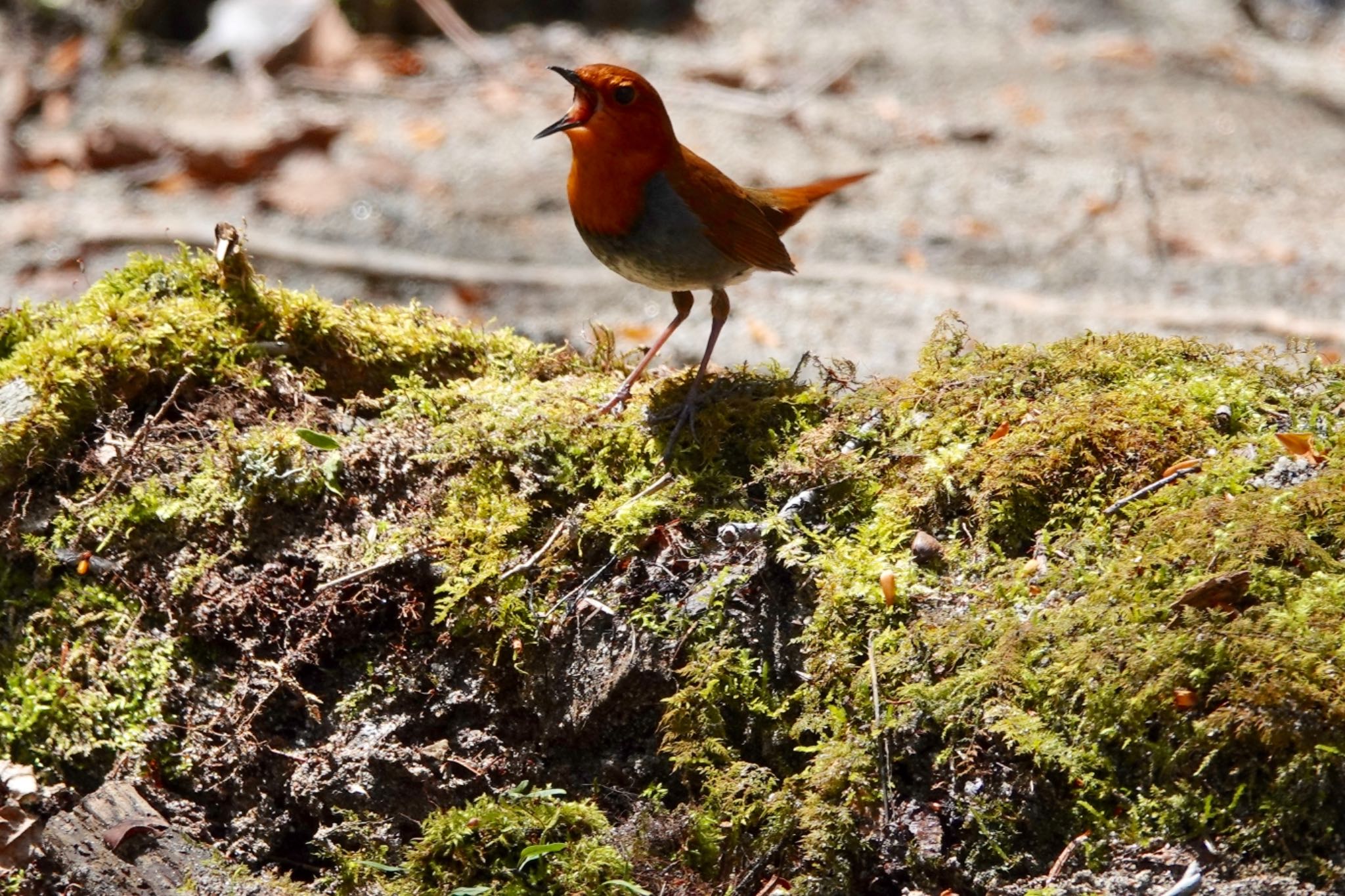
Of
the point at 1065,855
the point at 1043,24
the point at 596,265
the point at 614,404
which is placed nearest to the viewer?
the point at 1065,855

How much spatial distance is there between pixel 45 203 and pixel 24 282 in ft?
3.39

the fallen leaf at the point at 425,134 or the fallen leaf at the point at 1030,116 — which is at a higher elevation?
the fallen leaf at the point at 425,134

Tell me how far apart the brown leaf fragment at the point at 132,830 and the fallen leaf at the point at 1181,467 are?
2.26 meters

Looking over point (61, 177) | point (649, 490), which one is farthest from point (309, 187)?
point (649, 490)

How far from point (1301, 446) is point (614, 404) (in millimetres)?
1583

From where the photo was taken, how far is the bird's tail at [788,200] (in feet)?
12.3

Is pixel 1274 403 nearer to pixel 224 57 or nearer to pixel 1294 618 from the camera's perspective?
pixel 1294 618

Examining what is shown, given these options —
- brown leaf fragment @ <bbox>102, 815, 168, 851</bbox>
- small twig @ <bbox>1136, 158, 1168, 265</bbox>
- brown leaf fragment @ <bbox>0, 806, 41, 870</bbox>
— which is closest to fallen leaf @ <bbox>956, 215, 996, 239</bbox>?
small twig @ <bbox>1136, 158, 1168, 265</bbox>

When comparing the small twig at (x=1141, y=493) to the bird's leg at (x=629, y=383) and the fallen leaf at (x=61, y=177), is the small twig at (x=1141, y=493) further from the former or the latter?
the fallen leaf at (x=61, y=177)

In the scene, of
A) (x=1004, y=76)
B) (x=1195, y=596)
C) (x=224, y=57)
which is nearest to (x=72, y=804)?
(x=1195, y=596)

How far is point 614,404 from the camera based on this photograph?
2980mm

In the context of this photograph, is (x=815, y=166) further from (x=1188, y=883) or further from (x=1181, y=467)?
(x=1188, y=883)

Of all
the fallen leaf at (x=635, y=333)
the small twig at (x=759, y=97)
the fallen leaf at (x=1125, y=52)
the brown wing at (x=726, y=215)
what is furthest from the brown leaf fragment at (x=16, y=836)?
the fallen leaf at (x=1125, y=52)

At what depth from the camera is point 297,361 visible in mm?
3174
